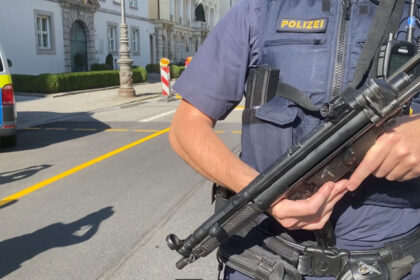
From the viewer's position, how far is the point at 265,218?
1.35 metres

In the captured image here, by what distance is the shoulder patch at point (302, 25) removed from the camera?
125 centimetres

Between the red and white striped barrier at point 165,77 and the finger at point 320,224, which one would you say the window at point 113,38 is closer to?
the red and white striped barrier at point 165,77

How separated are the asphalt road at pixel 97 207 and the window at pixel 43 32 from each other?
45.4 feet

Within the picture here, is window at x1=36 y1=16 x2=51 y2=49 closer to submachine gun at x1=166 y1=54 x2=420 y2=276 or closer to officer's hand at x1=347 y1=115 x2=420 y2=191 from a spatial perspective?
submachine gun at x1=166 y1=54 x2=420 y2=276

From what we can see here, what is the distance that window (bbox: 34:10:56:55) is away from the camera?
19828 mm

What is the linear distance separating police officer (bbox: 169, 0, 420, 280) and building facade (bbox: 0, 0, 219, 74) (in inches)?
736

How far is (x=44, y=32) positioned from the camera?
20484 mm

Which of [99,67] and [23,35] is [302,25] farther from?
[99,67]

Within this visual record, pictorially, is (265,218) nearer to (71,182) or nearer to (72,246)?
(72,246)

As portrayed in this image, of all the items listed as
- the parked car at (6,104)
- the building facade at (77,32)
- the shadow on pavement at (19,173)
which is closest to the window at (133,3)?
the building facade at (77,32)

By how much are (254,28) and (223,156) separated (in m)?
0.40

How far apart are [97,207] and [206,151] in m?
3.26

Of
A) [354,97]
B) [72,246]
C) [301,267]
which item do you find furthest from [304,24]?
[72,246]

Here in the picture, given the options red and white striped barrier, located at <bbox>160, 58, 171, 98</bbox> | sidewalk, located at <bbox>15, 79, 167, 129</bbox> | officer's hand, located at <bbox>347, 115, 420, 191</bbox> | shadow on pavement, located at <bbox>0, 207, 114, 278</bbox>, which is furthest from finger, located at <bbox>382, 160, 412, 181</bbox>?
red and white striped barrier, located at <bbox>160, 58, 171, 98</bbox>
